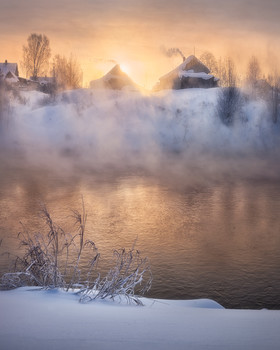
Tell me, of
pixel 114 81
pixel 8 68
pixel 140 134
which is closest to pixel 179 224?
pixel 140 134

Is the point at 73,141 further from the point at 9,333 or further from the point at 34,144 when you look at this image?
the point at 9,333

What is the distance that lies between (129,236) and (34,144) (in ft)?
59.4

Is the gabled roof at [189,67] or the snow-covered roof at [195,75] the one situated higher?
the gabled roof at [189,67]

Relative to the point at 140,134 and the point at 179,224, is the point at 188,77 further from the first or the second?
the point at 179,224

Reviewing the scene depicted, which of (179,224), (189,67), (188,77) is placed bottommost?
(179,224)

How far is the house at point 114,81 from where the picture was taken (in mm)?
44241

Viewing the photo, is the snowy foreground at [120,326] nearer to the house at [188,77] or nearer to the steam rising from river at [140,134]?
the steam rising from river at [140,134]

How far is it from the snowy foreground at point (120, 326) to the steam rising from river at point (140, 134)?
14289 mm

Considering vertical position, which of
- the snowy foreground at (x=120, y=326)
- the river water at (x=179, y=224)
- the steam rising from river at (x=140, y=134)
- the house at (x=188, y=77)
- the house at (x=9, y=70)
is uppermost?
the house at (x=9, y=70)

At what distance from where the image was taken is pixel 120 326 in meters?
3.14

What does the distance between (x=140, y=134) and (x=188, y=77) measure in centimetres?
1381

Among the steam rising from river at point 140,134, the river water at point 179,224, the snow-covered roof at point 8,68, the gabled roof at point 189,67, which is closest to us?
the river water at point 179,224

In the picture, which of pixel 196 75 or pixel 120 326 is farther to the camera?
pixel 196 75

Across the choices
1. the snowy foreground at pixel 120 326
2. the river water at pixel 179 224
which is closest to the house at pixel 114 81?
the river water at pixel 179 224
